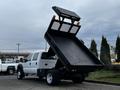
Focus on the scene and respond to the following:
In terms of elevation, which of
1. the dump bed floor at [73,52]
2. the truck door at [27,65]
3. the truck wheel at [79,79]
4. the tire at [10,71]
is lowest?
the tire at [10,71]

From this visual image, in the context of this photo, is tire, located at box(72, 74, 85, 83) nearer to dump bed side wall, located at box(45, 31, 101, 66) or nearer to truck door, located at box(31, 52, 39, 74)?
dump bed side wall, located at box(45, 31, 101, 66)

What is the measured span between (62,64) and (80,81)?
2.54 meters

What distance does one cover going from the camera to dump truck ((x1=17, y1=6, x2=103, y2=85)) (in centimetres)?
1697

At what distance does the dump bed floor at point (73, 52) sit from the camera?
56.2 ft

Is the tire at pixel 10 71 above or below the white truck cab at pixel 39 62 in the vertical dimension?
below

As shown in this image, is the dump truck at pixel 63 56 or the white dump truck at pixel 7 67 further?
the white dump truck at pixel 7 67

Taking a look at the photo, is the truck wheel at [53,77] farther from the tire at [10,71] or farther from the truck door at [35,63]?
the tire at [10,71]

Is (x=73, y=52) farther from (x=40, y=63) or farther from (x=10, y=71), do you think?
(x=10, y=71)

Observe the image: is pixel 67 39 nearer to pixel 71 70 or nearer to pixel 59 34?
pixel 59 34

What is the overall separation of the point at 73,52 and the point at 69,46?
0.59 meters

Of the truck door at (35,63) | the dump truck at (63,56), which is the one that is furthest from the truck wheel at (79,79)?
the truck door at (35,63)

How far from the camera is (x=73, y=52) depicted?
17.9 meters

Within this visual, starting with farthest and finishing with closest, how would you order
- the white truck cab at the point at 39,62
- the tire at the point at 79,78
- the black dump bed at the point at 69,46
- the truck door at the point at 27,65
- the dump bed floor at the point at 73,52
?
the truck door at the point at 27,65 < the white truck cab at the point at 39,62 < the tire at the point at 79,78 < the dump bed floor at the point at 73,52 < the black dump bed at the point at 69,46

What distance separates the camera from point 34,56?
19953 millimetres
